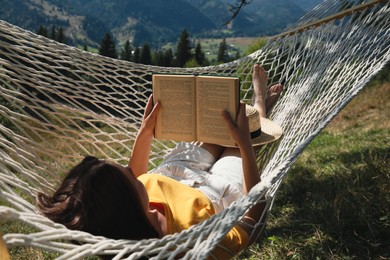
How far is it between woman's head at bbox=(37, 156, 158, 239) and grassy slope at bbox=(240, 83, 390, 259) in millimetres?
694

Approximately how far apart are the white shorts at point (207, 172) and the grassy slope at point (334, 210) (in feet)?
0.93

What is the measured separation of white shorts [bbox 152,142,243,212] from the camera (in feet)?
4.22

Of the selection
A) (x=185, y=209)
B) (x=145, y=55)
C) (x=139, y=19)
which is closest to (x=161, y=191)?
(x=185, y=209)

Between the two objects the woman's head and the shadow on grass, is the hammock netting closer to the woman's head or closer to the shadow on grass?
the woman's head

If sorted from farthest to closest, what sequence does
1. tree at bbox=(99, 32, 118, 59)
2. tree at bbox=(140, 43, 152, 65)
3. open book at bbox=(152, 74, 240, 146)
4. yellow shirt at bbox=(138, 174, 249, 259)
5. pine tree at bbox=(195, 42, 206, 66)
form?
pine tree at bbox=(195, 42, 206, 66) < tree at bbox=(140, 43, 152, 65) < tree at bbox=(99, 32, 118, 59) < open book at bbox=(152, 74, 240, 146) < yellow shirt at bbox=(138, 174, 249, 259)

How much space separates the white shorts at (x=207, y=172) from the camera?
129 centimetres

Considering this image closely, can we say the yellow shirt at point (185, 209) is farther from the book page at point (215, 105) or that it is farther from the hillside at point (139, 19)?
the hillside at point (139, 19)

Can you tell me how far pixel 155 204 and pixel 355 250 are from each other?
2.25 feet

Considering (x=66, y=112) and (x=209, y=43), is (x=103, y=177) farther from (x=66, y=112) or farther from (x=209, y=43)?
(x=209, y=43)

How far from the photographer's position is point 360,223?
1.41m

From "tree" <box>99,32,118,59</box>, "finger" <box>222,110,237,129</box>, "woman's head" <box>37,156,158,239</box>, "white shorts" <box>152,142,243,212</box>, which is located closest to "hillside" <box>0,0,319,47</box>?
"tree" <box>99,32,118,59</box>

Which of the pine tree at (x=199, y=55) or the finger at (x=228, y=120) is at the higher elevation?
the pine tree at (x=199, y=55)

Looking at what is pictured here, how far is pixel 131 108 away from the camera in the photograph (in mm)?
1926

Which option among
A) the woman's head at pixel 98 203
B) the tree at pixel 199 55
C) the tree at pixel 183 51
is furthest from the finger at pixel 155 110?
the tree at pixel 183 51
